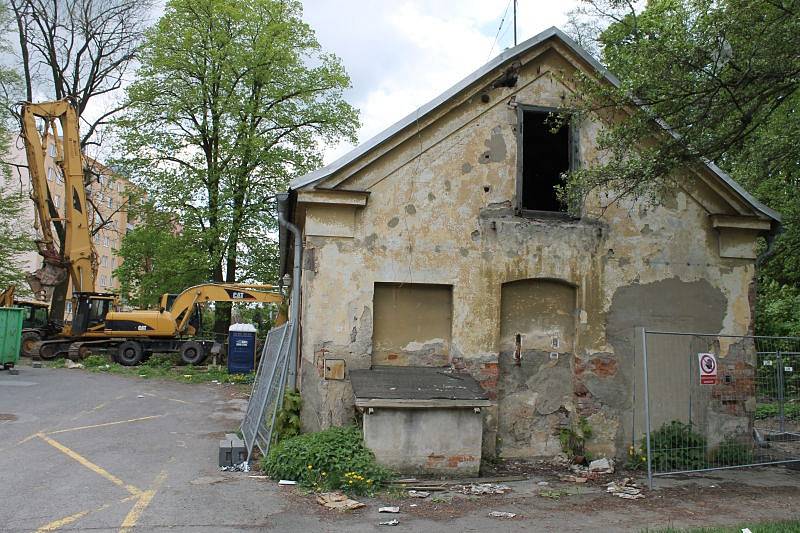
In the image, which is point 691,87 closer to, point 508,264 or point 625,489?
point 508,264

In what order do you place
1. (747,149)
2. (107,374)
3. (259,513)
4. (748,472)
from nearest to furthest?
(259,513) → (748,472) → (747,149) → (107,374)

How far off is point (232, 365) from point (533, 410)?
1436 centimetres

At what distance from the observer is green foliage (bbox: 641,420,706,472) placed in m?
9.73

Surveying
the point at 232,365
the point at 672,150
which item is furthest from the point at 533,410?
the point at 232,365

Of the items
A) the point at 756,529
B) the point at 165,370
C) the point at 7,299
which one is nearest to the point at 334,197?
the point at 756,529

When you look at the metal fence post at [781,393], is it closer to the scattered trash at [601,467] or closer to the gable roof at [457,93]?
the gable roof at [457,93]

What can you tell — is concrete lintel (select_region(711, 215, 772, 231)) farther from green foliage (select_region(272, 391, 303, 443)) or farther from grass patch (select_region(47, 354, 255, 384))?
grass patch (select_region(47, 354, 255, 384))

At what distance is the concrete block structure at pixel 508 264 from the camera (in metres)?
9.55

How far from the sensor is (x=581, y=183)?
9.24 meters

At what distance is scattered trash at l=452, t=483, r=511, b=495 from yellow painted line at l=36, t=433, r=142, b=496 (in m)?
3.80

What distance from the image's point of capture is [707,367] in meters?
9.52

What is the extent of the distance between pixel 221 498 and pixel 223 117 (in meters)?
22.0

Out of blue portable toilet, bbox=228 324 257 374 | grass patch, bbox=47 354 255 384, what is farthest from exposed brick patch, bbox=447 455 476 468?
blue portable toilet, bbox=228 324 257 374

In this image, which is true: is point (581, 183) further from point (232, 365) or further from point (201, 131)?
point (201, 131)
